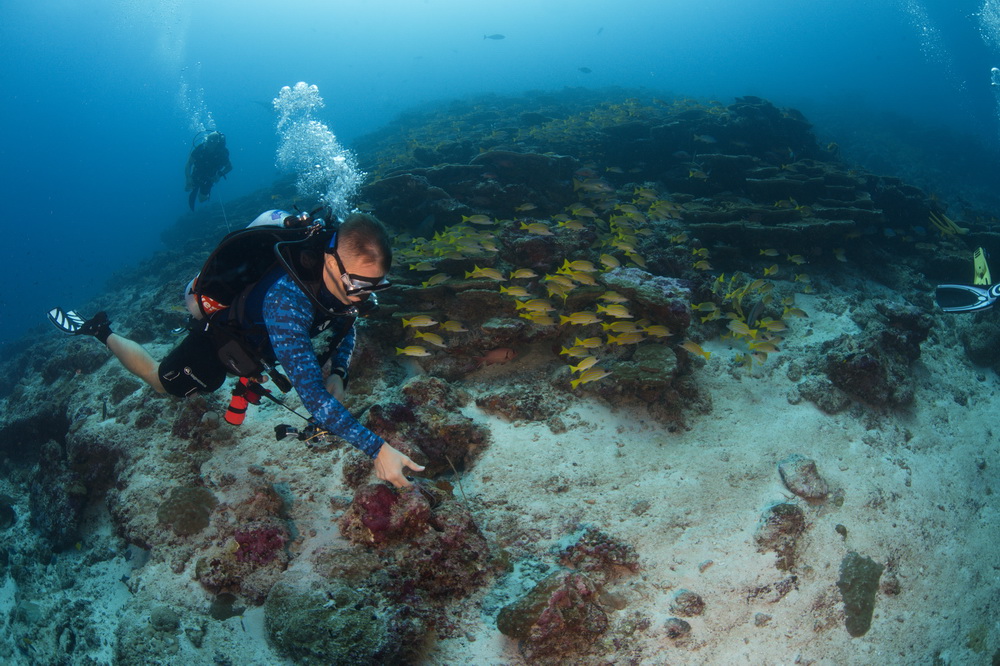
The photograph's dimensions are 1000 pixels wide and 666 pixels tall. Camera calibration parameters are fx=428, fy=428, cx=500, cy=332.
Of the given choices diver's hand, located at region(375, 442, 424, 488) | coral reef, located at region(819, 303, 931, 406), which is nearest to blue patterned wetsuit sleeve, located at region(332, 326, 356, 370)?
diver's hand, located at region(375, 442, 424, 488)

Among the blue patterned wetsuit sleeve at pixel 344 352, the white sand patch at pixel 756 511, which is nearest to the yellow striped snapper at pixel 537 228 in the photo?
the white sand patch at pixel 756 511

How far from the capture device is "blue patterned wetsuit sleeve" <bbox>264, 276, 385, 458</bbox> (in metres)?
2.80

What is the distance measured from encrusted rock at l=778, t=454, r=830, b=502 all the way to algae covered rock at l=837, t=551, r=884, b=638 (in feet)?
1.95

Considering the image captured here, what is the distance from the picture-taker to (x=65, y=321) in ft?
16.8

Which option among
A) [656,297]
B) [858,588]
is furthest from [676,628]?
[656,297]

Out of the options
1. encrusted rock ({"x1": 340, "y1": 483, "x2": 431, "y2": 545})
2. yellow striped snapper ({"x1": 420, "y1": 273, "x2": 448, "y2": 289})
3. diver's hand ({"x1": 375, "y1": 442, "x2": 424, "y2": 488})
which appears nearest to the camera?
diver's hand ({"x1": 375, "y1": 442, "x2": 424, "y2": 488})

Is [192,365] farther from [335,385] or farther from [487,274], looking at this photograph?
[487,274]

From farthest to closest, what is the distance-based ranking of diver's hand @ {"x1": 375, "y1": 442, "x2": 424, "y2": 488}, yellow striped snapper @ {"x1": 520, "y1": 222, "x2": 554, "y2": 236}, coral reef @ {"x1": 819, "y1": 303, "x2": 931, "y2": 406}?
1. yellow striped snapper @ {"x1": 520, "y1": 222, "x2": 554, "y2": 236}
2. coral reef @ {"x1": 819, "y1": 303, "x2": 931, "y2": 406}
3. diver's hand @ {"x1": 375, "y1": 442, "x2": 424, "y2": 488}

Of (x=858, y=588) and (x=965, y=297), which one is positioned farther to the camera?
(x=965, y=297)

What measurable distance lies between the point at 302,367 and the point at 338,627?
201 cm

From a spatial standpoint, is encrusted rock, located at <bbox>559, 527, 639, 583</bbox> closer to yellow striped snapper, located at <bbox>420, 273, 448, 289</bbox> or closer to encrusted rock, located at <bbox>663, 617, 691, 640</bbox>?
encrusted rock, located at <bbox>663, 617, 691, 640</bbox>

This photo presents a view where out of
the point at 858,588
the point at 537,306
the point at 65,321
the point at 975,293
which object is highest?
the point at 65,321

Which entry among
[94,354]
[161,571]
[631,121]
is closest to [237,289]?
[161,571]

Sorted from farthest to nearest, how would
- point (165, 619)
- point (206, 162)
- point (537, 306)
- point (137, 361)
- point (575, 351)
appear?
point (206, 162) < point (575, 351) < point (537, 306) < point (137, 361) < point (165, 619)
